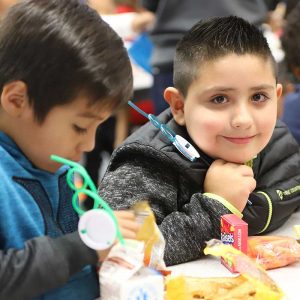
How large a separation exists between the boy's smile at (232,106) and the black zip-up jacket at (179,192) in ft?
0.16

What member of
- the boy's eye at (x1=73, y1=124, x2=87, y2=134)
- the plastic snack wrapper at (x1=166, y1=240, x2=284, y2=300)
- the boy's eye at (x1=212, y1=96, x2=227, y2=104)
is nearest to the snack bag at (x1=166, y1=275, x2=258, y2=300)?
the plastic snack wrapper at (x1=166, y1=240, x2=284, y2=300)

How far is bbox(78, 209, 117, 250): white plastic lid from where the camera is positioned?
0.72 meters

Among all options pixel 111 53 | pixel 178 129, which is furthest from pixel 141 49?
pixel 111 53

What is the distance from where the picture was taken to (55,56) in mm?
763

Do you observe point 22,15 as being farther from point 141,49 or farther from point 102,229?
point 141,49

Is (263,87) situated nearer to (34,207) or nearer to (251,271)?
(251,271)

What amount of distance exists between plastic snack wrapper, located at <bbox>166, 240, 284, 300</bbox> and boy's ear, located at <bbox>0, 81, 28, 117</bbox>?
13.3 inches

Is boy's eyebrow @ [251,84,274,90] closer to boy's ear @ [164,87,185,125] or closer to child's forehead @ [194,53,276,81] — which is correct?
child's forehead @ [194,53,276,81]

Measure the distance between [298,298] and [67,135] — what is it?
45 cm

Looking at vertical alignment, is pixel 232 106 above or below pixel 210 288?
above

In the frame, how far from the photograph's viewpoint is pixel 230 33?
1.17m

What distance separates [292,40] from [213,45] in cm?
114

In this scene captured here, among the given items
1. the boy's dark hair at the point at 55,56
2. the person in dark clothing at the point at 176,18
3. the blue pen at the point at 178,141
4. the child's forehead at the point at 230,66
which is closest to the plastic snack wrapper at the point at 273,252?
the blue pen at the point at 178,141

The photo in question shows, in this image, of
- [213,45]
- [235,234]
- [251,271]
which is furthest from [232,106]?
[251,271]
